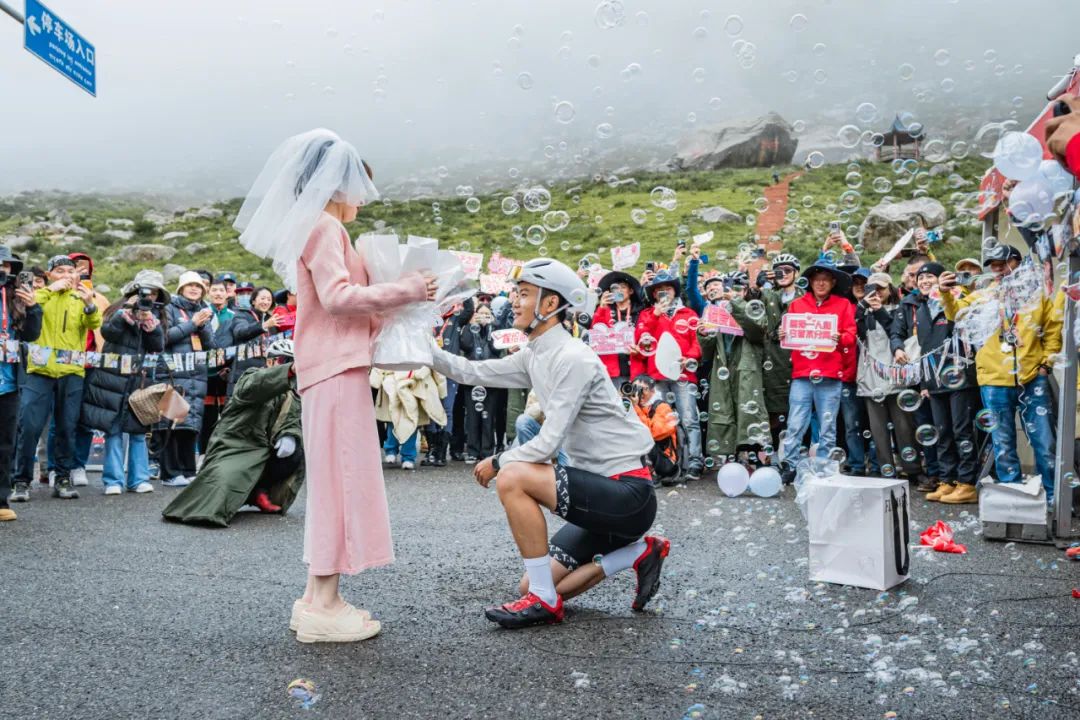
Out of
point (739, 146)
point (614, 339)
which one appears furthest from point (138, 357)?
point (739, 146)

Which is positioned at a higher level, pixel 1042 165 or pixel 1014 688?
pixel 1042 165

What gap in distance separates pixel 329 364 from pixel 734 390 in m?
6.80

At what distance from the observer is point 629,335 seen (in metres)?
10.1

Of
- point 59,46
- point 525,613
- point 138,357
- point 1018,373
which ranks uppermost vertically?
point 59,46

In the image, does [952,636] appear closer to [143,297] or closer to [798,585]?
[798,585]

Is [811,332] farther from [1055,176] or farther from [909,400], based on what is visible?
[1055,176]

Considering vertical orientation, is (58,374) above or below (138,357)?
below

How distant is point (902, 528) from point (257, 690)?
3.48 meters

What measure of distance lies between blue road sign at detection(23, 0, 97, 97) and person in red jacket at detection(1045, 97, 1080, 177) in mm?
11443

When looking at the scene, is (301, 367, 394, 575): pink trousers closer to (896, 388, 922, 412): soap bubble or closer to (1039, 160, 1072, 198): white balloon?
(1039, 160, 1072, 198): white balloon

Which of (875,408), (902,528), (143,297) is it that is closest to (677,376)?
(875,408)

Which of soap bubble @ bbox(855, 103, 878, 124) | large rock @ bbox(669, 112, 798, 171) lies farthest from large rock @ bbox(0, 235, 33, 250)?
soap bubble @ bbox(855, 103, 878, 124)

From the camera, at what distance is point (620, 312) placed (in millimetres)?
10305

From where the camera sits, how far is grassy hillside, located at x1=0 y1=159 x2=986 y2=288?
45.1 m
